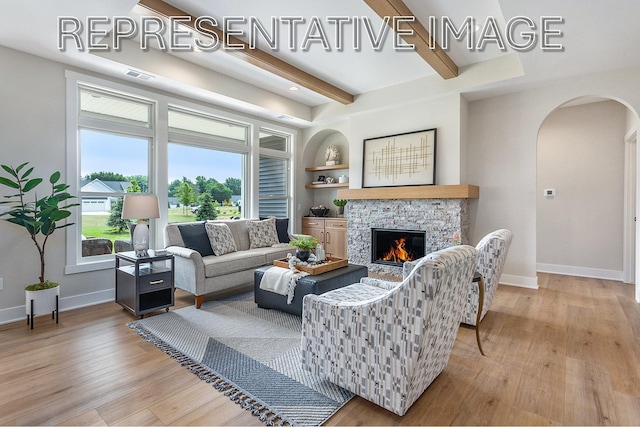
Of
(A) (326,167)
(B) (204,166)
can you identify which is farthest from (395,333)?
(A) (326,167)

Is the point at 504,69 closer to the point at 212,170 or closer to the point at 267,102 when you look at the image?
the point at 267,102

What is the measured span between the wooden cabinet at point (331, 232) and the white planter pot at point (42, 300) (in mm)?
3827

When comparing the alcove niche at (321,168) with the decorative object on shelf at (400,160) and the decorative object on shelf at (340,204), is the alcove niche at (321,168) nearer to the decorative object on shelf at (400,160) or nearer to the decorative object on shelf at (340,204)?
the decorative object on shelf at (340,204)

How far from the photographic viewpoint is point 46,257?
3377 mm

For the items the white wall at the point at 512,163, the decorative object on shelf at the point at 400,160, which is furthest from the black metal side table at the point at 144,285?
the white wall at the point at 512,163

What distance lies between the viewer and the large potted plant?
294cm

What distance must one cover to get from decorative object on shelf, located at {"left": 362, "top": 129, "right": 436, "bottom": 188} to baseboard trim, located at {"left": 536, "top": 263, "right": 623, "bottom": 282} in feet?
8.96

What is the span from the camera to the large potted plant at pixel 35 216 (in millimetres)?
2938

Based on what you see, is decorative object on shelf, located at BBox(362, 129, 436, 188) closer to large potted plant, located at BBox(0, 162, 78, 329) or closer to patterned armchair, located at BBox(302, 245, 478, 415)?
patterned armchair, located at BBox(302, 245, 478, 415)

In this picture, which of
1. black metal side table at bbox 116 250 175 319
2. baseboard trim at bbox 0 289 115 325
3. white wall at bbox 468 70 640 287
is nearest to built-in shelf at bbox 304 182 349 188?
white wall at bbox 468 70 640 287

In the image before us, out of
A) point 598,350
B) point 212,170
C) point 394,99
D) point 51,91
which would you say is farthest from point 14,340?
point 394,99

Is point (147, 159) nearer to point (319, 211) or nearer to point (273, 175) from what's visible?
point (273, 175)

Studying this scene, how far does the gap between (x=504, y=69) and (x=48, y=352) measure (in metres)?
5.52

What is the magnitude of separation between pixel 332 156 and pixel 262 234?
2372mm
